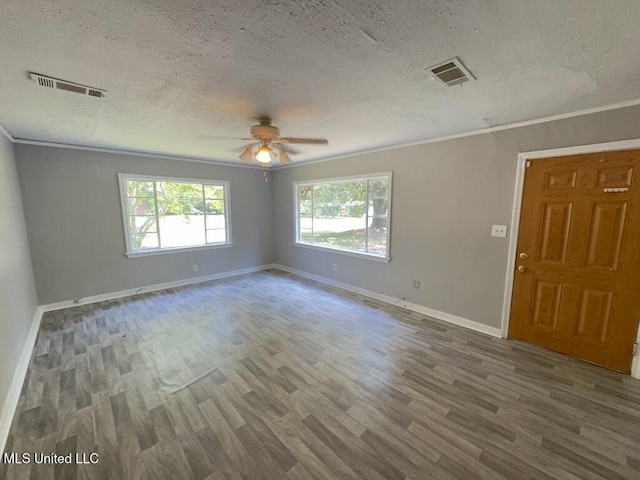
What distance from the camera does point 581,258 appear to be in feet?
8.39

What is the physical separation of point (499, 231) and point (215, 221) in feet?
16.8

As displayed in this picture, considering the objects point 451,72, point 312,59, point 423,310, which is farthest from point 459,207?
point 312,59

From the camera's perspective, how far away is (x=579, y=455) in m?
1.63

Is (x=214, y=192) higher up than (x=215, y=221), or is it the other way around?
(x=214, y=192)

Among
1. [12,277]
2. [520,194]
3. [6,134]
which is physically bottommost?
[12,277]

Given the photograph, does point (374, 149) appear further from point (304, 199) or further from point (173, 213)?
point (173, 213)

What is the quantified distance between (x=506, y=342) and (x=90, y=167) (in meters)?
6.37

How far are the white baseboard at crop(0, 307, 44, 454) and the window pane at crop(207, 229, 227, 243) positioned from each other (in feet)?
9.37

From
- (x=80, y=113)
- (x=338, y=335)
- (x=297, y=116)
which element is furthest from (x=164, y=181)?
(x=338, y=335)

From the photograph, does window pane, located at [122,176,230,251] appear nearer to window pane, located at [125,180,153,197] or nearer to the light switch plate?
window pane, located at [125,180,153,197]

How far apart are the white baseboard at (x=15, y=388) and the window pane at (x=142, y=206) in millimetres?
2095

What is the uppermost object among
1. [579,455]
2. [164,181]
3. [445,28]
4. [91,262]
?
[445,28]

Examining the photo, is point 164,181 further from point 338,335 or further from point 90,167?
point 338,335

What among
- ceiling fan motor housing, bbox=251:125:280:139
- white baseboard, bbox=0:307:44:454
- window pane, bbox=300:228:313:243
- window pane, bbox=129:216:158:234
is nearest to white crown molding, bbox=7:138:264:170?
window pane, bbox=129:216:158:234
